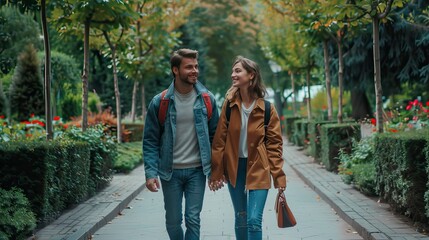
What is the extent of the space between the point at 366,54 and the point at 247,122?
832 inches

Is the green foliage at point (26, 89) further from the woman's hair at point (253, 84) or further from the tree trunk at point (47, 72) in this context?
the woman's hair at point (253, 84)

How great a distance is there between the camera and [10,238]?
22.2 ft

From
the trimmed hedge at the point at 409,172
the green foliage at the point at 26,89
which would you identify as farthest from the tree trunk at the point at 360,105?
the trimmed hedge at the point at 409,172

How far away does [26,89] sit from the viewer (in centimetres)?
2577

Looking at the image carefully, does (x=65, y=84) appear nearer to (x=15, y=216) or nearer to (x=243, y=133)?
(x=15, y=216)

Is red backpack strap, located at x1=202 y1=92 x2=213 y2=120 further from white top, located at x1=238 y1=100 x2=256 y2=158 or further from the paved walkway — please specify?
the paved walkway

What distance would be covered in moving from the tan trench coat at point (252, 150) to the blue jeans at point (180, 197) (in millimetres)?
201

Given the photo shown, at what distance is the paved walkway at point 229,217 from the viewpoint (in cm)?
802

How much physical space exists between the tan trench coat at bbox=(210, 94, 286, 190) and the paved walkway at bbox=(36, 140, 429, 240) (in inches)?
76.6

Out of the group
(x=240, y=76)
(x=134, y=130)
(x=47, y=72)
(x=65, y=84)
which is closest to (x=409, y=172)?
(x=240, y=76)

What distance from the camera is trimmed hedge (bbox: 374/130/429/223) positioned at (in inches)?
303

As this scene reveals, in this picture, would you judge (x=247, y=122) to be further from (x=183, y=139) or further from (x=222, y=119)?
(x=183, y=139)

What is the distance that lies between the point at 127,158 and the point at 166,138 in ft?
38.3

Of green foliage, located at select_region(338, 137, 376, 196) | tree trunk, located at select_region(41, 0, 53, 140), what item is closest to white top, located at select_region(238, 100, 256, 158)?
tree trunk, located at select_region(41, 0, 53, 140)
